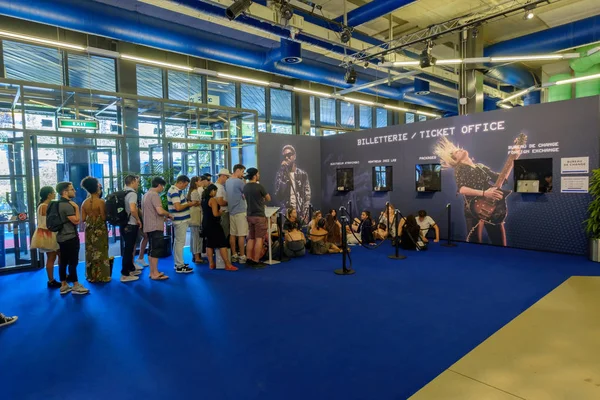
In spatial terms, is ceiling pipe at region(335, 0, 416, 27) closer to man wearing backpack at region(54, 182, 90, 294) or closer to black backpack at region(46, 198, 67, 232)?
man wearing backpack at region(54, 182, 90, 294)

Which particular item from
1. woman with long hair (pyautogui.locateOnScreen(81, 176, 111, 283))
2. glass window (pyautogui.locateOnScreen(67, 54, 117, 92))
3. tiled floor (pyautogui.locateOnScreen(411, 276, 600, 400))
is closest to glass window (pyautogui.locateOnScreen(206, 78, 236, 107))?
glass window (pyautogui.locateOnScreen(67, 54, 117, 92))

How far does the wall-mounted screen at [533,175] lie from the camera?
6.77m

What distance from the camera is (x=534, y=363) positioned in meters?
2.54

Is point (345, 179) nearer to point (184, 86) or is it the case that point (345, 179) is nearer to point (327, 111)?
point (327, 111)

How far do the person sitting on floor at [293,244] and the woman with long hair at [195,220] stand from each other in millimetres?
1531

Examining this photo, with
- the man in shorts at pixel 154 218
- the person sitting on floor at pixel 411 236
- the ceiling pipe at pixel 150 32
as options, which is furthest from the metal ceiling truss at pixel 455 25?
the man in shorts at pixel 154 218

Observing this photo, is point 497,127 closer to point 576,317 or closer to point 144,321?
point 576,317

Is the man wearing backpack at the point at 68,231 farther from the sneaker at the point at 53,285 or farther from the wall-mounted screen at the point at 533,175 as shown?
the wall-mounted screen at the point at 533,175

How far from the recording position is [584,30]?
8250 millimetres

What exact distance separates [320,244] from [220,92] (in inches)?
273

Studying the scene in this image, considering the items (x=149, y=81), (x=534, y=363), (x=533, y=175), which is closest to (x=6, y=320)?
(x=534, y=363)

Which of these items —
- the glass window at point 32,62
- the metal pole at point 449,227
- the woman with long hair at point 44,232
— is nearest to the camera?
the woman with long hair at point 44,232

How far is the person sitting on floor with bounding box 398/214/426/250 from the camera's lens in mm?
7242

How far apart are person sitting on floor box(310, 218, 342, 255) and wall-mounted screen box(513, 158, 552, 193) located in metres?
3.77
